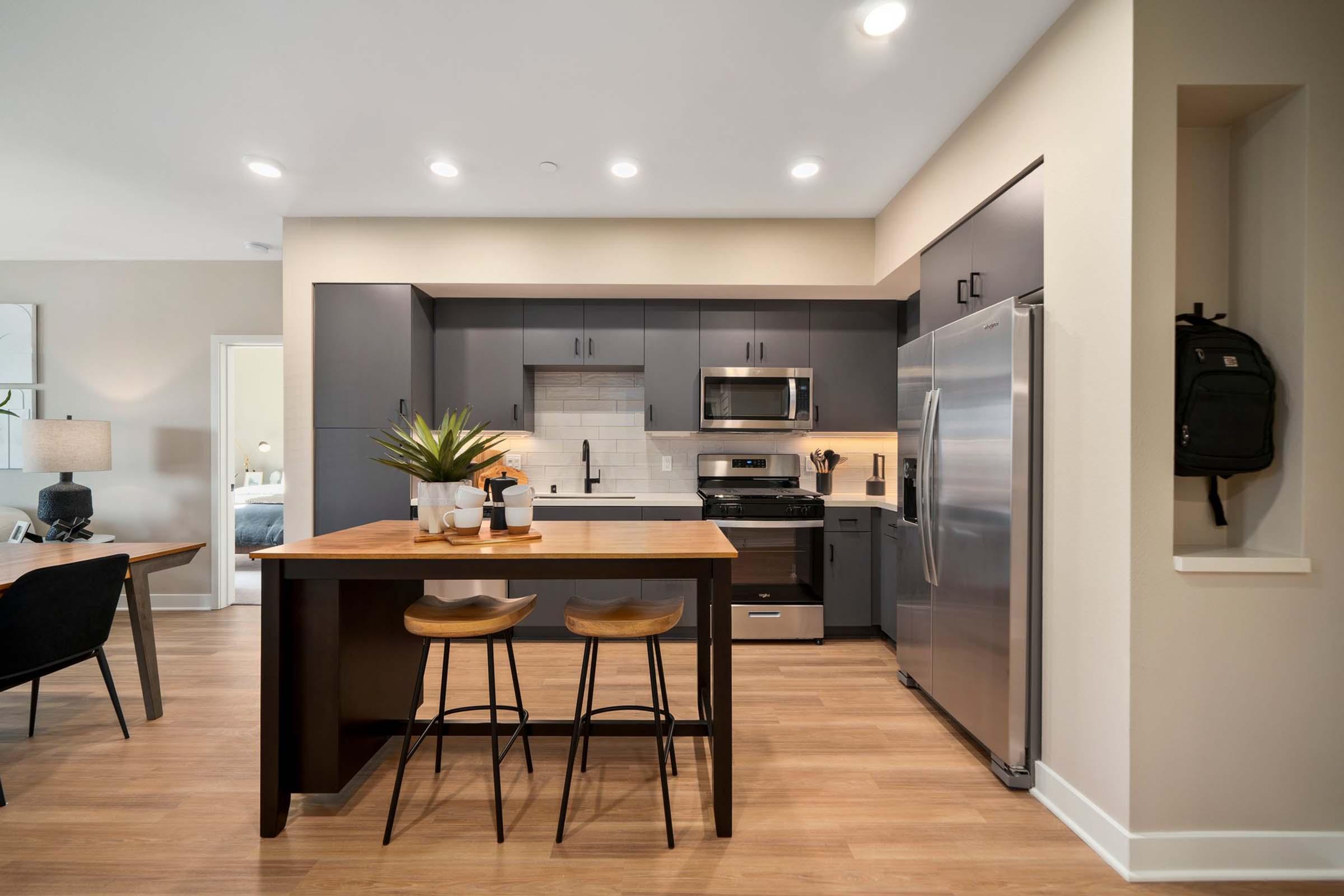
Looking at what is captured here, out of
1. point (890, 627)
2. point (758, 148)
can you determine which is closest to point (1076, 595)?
point (890, 627)

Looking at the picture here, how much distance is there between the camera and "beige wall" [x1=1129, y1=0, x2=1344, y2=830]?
174 centimetres

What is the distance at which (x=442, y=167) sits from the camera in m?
3.11

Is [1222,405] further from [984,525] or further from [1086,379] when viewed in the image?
[984,525]

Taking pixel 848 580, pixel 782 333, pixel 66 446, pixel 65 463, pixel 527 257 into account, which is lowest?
pixel 848 580

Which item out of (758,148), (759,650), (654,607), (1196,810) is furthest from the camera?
(759,650)

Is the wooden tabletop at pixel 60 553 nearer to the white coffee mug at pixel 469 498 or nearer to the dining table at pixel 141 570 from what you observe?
the dining table at pixel 141 570

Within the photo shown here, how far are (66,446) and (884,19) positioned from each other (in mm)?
5433

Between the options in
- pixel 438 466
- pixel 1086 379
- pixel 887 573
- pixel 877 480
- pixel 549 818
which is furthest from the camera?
pixel 877 480

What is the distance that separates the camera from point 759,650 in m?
3.75

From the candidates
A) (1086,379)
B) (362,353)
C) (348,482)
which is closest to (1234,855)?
(1086,379)

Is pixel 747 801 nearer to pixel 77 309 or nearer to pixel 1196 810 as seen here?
pixel 1196 810

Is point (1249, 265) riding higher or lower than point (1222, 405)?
higher

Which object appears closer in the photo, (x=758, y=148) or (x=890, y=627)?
(x=758, y=148)

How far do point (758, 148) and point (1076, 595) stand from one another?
235 cm
